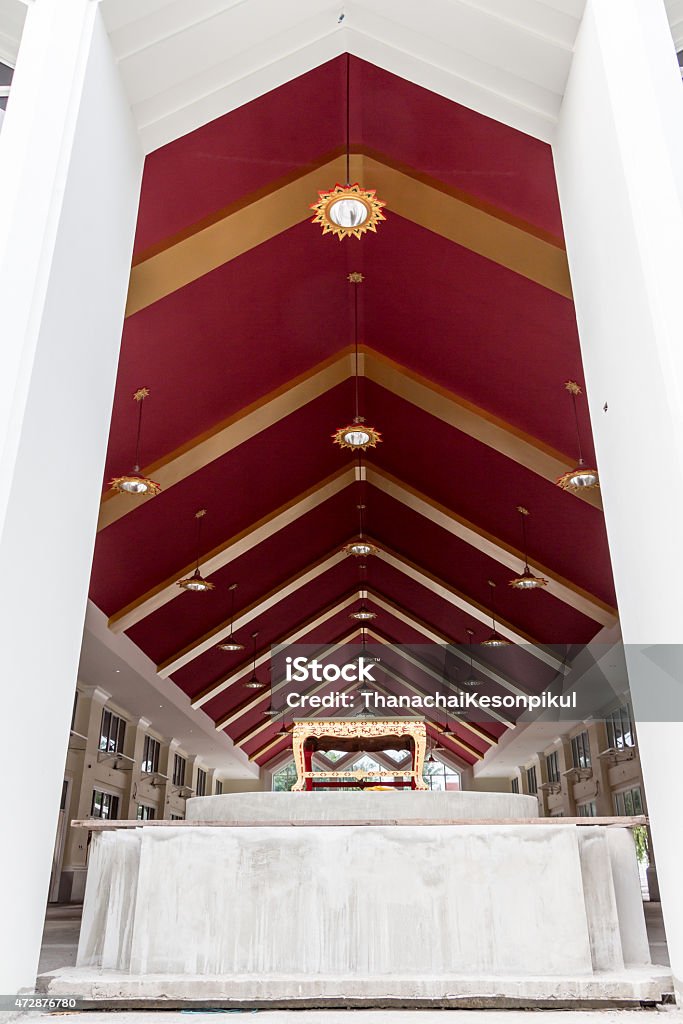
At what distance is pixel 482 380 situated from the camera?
725cm

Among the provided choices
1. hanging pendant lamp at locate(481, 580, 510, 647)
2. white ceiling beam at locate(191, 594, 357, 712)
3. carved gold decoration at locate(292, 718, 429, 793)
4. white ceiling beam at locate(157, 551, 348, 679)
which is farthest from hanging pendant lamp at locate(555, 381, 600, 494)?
white ceiling beam at locate(191, 594, 357, 712)

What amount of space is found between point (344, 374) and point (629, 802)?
10.4 metres

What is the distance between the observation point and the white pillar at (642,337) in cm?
222

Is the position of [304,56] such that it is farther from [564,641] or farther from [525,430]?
[564,641]

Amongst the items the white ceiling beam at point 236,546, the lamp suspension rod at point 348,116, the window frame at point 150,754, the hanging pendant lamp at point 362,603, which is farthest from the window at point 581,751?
the lamp suspension rod at point 348,116

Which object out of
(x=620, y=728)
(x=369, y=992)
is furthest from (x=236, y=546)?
(x=369, y=992)

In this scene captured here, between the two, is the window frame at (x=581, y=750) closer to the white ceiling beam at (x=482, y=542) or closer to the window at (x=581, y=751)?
the window at (x=581, y=751)

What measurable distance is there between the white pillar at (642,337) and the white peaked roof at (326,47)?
0.91ft

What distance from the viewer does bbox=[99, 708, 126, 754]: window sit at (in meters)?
14.5

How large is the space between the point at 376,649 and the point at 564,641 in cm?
931

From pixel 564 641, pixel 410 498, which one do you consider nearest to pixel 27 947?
pixel 410 498

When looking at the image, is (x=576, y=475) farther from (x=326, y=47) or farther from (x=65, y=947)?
(x=65, y=947)

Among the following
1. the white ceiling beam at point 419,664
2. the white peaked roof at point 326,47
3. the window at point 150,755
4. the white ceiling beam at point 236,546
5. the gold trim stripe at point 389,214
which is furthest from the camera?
the white ceiling beam at point 419,664

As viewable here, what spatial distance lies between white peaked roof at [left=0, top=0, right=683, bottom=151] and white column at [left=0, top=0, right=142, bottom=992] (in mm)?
265
